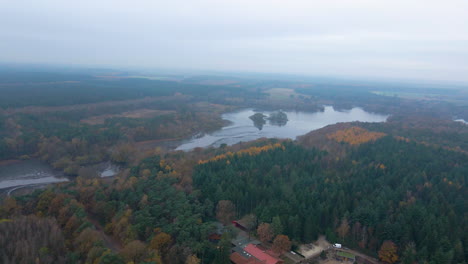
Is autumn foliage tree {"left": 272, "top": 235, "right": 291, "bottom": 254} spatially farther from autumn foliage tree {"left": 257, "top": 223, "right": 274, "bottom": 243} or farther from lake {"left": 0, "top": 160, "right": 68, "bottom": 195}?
lake {"left": 0, "top": 160, "right": 68, "bottom": 195}

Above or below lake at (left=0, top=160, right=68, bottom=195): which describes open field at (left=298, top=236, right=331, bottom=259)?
above

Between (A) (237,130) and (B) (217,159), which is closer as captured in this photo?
(B) (217,159)

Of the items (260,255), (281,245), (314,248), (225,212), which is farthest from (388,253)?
(225,212)

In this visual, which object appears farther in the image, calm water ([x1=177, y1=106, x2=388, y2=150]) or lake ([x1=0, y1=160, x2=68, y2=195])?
calm water ([x1=177, y1=106, x2=388, y2=150])

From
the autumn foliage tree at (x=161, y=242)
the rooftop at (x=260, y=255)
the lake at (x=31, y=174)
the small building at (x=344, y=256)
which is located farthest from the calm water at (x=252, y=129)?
the small building at (x=344, y=256)

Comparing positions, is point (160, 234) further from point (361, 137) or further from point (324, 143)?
point (361, 137)

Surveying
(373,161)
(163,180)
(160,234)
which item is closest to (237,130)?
(373,161)

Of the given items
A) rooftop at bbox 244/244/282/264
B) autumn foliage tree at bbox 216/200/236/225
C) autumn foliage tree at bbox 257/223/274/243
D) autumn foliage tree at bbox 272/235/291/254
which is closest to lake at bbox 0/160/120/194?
autumn foliage tree at bbox 216/200/236/225
